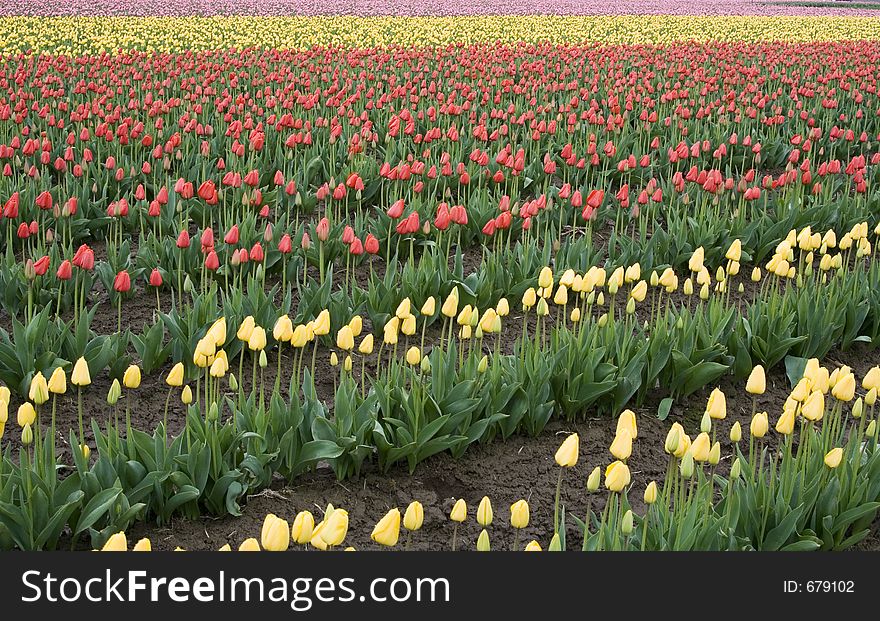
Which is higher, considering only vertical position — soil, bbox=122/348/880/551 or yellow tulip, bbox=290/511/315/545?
yellow tulip, bbox=290/511/315/545

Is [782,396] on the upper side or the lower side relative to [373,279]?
lower

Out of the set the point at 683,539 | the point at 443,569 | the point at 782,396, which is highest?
the point at 443,569

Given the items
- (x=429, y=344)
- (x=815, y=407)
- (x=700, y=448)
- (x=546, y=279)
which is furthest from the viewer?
(x=429, y=344)

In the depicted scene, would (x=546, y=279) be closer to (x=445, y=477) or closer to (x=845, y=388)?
(x=445, y=477)

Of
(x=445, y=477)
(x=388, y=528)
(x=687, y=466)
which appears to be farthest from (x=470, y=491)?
(x=388, y=528)

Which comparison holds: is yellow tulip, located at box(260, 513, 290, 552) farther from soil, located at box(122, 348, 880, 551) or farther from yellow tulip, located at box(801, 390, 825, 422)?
yellow tulip, located at box(801, 390, 825, 422)

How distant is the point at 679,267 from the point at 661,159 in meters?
2.62

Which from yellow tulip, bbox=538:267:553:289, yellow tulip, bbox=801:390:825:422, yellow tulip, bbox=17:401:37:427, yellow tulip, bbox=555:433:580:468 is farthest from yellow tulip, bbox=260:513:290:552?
yellow tulip, bbox=538:267:553:289

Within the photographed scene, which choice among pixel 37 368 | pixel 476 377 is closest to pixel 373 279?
pixel 476 377

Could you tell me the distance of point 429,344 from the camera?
4.95 meters

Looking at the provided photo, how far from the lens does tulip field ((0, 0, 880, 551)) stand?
2990mm

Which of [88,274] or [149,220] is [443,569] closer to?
[88,274]

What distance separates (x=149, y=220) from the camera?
20.7 ft

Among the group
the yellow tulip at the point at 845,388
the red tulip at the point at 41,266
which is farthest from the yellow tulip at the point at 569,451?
the red tulip at the point at 41,266
